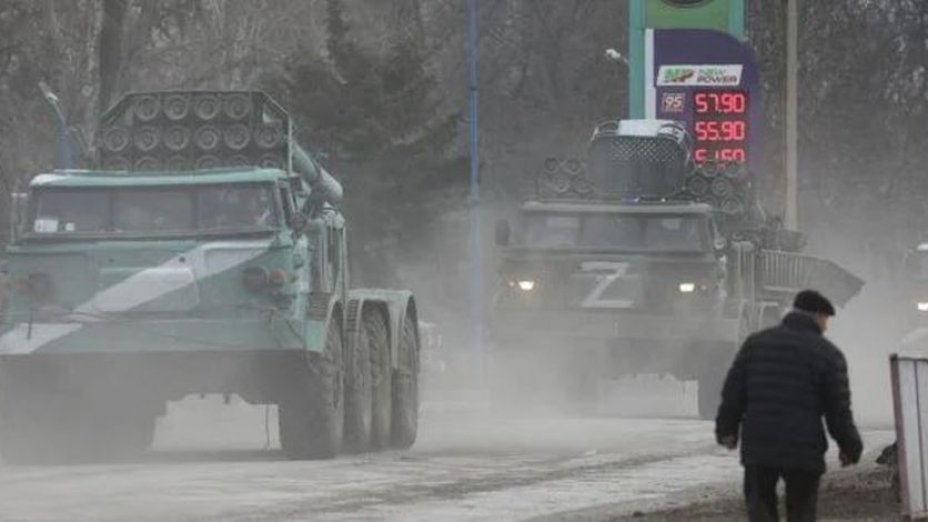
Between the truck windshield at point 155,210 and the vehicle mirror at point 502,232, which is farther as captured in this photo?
the vehicle mirror at point 502,232

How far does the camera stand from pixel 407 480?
2158cm

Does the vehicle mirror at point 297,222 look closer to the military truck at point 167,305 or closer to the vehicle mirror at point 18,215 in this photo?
the military truck at point 167,305

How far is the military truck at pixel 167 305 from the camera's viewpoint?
76.8 ft

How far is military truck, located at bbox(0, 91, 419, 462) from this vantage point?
76.8 feet

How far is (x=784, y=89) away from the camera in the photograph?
6225cm

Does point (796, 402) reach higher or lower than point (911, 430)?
higher

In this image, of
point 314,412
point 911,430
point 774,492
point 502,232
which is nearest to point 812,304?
point 774,492

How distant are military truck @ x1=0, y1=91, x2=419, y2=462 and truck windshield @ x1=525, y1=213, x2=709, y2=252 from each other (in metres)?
8.56

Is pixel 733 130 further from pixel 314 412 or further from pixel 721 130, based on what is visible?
pixel 314 412

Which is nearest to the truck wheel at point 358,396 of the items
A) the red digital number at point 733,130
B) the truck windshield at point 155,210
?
the truck windshield at point 155,210

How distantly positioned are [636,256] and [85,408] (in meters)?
10.1

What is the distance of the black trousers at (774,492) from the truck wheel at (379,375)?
492 inches

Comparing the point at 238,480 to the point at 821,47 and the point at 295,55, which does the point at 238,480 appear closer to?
the point at 295,55

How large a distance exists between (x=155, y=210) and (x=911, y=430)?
343 inches
